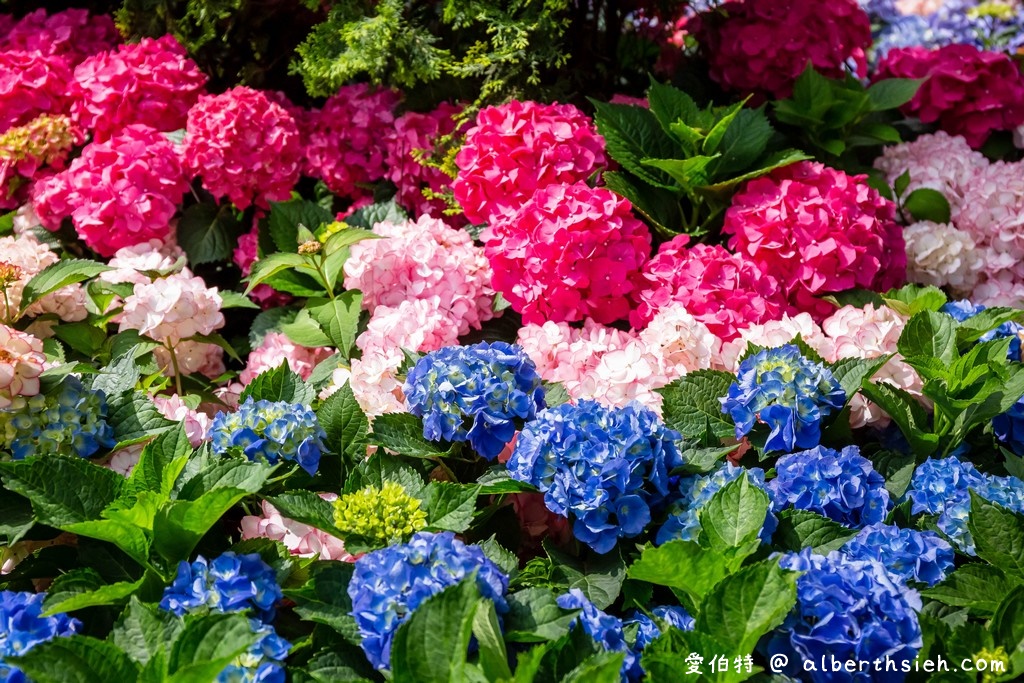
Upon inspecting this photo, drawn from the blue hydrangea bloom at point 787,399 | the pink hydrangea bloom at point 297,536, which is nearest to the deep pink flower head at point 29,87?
the pink hydrangea bloom at point 297,536

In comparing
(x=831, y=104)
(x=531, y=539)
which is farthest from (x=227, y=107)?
(x=831, y=104)

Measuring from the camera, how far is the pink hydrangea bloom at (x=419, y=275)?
2248mm

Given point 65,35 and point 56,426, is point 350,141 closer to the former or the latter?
point 65,35

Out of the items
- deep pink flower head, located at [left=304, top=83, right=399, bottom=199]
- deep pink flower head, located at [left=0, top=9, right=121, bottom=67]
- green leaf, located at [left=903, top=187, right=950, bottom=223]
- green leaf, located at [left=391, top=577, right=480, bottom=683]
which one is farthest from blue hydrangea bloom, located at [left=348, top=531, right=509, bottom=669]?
deep pink flower head, located at [left=0, top=9, right=121, bottom=67]

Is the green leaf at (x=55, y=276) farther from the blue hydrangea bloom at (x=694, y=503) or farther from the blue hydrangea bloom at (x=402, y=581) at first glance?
the blue hydrangea bloom at (x=694, y=503)

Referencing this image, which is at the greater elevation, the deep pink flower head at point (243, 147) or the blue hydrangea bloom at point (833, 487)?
the deep pink flower head at point (243, 147)

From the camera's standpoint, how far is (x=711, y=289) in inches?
86.4

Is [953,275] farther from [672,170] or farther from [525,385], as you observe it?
[525,385]

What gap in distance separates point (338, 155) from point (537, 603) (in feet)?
5.74

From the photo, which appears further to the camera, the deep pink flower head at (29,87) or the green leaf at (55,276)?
the deep pink flower head at (29,87)

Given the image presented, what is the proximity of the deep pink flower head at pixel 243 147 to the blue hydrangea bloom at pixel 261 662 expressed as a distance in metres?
1.60

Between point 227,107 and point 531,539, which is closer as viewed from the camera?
point 531,539

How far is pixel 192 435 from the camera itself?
6.03 feet

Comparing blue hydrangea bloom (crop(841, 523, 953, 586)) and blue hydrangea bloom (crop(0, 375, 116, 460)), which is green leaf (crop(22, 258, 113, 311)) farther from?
blue hydrangea bloom (crop(841, 523, 953, 586))
